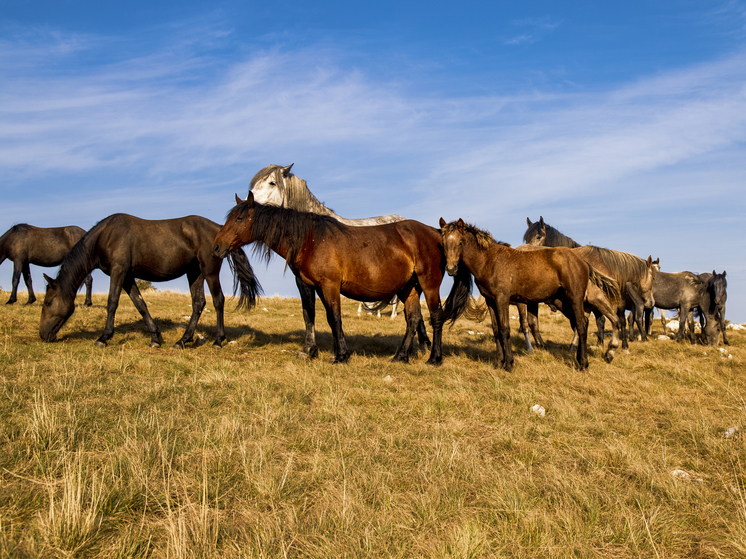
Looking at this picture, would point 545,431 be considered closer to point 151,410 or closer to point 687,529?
point 687,529

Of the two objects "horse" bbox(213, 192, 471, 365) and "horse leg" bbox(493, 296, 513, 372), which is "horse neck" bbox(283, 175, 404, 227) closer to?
"horse" bbox(213, 192, 471, 365)

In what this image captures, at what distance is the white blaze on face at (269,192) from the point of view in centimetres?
1285

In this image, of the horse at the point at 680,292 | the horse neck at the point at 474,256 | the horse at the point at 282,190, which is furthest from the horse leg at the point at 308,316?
the horse at the point at 680,292

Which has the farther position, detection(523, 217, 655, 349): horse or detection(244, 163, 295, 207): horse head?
detection(244, 163, 295, 207): horse head

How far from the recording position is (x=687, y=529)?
3332 millimetres

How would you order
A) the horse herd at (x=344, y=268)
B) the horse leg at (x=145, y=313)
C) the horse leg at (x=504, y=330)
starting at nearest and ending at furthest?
the horse leg at (x=504, y=330) → the horse herd at (x=344, y=268) → the horse leg at (x=145, y=313)

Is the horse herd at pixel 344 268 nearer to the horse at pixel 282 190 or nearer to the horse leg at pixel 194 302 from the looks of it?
the horse leg at pixel 194 302

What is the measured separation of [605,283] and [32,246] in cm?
1780

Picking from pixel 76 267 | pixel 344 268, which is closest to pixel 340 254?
pixel 344 268

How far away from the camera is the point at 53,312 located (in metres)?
9.49

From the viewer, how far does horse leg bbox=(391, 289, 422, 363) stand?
9.12 meters

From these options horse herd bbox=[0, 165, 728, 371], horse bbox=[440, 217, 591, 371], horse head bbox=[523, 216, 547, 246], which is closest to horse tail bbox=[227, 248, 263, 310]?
horse herd bbox=[0, 165, 728, 371]

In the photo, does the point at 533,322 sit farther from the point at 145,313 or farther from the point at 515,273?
the point at 145,313

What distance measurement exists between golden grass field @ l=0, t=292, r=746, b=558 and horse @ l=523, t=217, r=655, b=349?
478 cm
